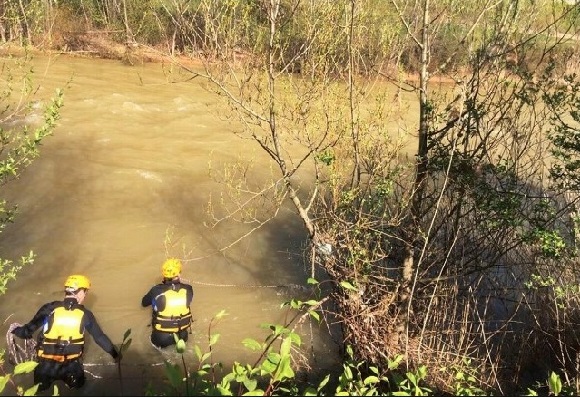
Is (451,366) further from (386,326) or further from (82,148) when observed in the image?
(82,148)

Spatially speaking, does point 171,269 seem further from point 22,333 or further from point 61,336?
point 22,333

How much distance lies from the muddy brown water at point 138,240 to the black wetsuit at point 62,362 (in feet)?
0.88

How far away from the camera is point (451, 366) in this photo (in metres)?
4.85

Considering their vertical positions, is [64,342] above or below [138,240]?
above

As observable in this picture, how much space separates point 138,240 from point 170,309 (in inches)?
104

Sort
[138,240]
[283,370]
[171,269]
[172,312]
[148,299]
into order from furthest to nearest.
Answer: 1. [138,240]
2. [148,299]
3. [171,269]
4. [172,312]
5. [283,370]

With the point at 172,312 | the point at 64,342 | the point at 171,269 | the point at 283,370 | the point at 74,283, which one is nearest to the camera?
the point at 283,370

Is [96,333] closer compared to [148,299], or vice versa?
[96,333]

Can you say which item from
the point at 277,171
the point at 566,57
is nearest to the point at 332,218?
the point at 566,57

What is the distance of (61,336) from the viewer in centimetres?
504

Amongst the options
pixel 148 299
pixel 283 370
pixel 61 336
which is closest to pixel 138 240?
pixel 148 299

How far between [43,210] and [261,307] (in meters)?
4.38

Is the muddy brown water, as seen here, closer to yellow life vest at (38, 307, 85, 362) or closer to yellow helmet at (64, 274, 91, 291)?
yellow life vest at (38, 307, 85, 362)

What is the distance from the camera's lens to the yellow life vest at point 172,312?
584 centimetres
